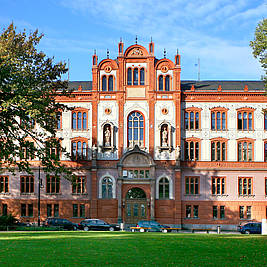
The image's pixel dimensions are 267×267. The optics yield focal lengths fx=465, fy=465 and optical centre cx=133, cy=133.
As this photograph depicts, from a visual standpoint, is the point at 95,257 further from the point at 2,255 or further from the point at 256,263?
the point at 256,263

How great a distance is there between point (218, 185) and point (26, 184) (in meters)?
24.7

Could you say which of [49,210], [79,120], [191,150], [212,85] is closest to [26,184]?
[49,210]

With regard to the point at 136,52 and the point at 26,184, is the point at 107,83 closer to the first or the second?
the point at 136,52

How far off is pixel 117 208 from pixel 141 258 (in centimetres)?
3643

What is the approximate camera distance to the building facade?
2300 inches

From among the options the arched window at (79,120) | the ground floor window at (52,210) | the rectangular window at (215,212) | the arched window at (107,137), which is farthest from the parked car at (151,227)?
the arched window at (79,120)

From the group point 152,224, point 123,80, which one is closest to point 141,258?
point 152,224

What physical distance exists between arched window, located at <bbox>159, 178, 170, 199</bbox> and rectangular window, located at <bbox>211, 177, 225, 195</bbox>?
586cm

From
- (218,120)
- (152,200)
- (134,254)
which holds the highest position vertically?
(218,120)

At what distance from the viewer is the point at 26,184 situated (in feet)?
196

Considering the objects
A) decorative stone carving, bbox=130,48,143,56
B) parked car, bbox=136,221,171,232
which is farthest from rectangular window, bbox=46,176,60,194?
decorative stone carving, bbox=130,48,143,56

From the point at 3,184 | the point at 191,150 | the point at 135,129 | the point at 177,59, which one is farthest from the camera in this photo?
the point at 177,59

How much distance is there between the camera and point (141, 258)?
71.5 feet

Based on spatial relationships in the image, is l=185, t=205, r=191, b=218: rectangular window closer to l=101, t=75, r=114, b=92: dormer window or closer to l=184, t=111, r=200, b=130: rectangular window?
l=184, t=111, r=200, b=130: rectangular window
